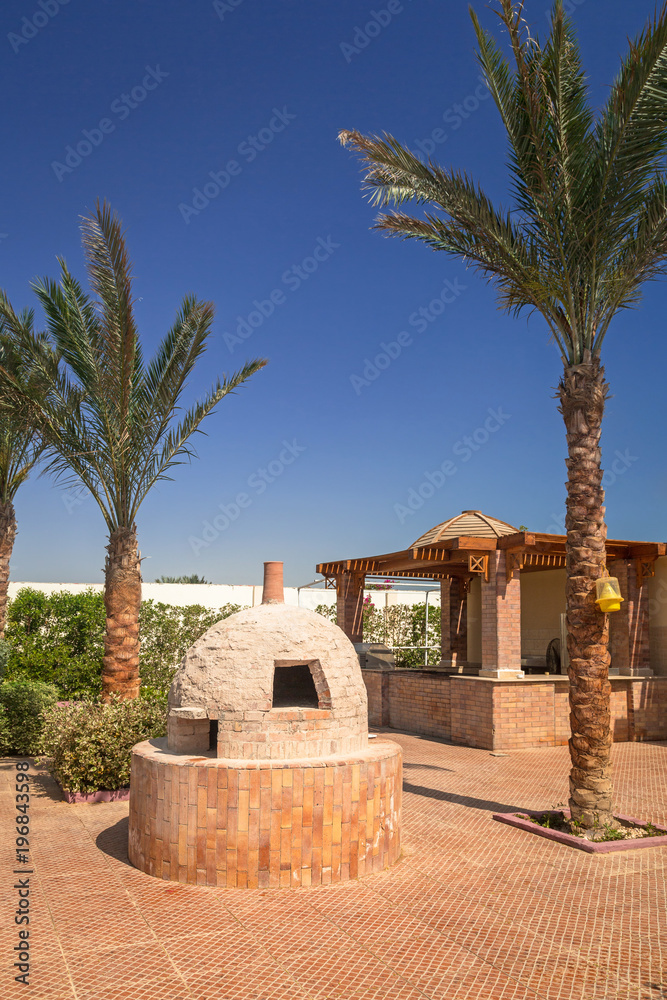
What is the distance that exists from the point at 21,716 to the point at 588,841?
348 inches

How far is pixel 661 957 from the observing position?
452 centimetres

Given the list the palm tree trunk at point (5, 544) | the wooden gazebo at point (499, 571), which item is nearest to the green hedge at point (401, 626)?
the wooden gazebo at point (499, 571)

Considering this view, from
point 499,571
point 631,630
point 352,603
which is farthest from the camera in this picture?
point 352,603

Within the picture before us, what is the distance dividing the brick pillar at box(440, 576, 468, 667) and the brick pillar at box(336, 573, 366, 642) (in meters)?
2.64

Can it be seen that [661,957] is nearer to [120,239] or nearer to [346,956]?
[346,956]

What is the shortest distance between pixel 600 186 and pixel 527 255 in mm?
1012

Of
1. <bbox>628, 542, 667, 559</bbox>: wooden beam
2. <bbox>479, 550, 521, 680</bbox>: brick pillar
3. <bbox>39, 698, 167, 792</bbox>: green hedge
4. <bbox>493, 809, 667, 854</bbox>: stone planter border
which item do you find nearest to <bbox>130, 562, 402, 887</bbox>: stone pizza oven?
<bbox>493, 809, 667, 854</bbox>: stone planter border

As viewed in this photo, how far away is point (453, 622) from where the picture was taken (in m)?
18.9

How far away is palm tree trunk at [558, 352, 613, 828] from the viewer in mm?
7332

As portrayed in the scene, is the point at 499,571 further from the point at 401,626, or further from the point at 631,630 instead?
the point at 401,626

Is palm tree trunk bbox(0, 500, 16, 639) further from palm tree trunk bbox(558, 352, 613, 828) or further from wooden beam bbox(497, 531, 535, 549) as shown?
palm tree trunk bbox(558, 352, 613, 828)

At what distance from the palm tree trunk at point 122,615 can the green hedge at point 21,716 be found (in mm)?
1816

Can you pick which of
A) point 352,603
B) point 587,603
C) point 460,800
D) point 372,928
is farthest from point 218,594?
point 372,928

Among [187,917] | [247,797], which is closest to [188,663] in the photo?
[247,797]
